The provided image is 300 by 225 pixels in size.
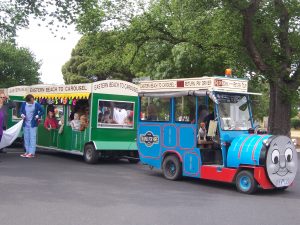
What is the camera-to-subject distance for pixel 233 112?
10.8 m

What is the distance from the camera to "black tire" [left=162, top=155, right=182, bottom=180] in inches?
438

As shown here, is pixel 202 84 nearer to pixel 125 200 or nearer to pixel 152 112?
pixel 152 112

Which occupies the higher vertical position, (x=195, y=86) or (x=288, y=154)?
(x=195, y=86)

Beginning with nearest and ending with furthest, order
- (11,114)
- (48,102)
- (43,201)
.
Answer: (43,201)
(48,102)
(11,114)

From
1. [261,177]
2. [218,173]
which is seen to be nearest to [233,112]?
[218,173]

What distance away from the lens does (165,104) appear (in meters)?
11.4

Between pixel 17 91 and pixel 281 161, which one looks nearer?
pixel 281 161

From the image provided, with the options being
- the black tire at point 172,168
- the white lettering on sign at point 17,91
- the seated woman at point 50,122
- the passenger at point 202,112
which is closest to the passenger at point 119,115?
the seated woman at point 50,122

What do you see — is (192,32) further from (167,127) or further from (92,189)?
(92,189)

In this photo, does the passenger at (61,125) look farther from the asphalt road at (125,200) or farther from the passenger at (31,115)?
the asphalt road at (125,200)

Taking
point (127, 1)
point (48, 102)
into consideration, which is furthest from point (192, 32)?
point (48, 102)

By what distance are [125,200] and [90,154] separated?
18.8 ft

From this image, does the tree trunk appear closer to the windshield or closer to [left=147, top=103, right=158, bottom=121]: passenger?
the windshield

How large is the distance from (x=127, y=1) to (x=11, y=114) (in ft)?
28.4
